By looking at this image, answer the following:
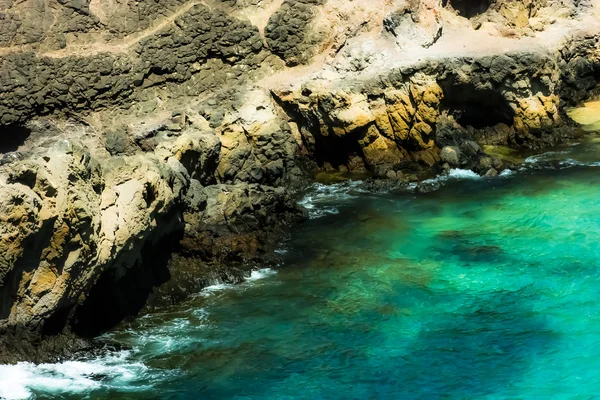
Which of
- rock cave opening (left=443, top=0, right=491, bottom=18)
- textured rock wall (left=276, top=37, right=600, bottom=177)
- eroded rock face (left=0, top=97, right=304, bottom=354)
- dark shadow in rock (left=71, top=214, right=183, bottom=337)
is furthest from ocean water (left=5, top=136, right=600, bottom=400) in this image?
rock cave opening (left=443, top=0, right=491, bottom=18)

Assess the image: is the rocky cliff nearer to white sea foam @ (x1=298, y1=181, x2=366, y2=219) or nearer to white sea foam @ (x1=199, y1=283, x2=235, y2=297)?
white sea foam @ (x1=298, y1=181, x2=366, y2=219)

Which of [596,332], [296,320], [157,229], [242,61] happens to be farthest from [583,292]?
[242,61]

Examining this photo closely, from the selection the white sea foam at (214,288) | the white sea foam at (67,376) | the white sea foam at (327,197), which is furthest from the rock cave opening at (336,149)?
the white sea foam at (67,376)

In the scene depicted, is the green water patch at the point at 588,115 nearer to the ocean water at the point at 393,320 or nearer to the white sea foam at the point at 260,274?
the ocean water at the point at 393,320

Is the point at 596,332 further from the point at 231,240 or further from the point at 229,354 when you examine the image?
the point at 231,240

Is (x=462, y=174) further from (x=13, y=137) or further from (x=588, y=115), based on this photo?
(x=13, y=137)

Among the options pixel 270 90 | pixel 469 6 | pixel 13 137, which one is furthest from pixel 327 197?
pixel 469 6
